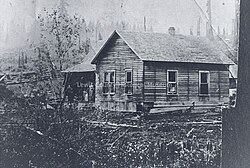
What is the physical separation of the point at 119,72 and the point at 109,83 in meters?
0.07

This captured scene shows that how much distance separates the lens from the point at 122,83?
1812 millimetres

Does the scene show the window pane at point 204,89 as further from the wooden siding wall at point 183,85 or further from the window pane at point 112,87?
the window pane at point 112,87

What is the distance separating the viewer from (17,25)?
6.33ft

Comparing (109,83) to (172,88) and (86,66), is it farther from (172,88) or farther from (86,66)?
(172,88)

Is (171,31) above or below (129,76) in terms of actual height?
above

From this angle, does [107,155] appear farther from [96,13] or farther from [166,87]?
[96,13]

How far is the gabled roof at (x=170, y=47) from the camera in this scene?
1.82 meters

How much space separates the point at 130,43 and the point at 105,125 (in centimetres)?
40

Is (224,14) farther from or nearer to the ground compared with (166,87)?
farther from the ground

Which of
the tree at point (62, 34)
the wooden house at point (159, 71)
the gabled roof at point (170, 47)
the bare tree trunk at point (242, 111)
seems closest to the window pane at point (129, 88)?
the wooden house at point (159, 71)

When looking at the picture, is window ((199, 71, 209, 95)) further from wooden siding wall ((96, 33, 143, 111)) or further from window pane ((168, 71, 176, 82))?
wooden siding wall ((96, 33, 143, 111))

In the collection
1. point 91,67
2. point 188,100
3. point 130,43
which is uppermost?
point 130,43

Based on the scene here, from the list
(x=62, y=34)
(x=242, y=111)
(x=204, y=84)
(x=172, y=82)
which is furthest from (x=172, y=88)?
(x=62, y=34)

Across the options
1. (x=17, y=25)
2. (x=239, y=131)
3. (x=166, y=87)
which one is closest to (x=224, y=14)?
(x=166, y=87)
